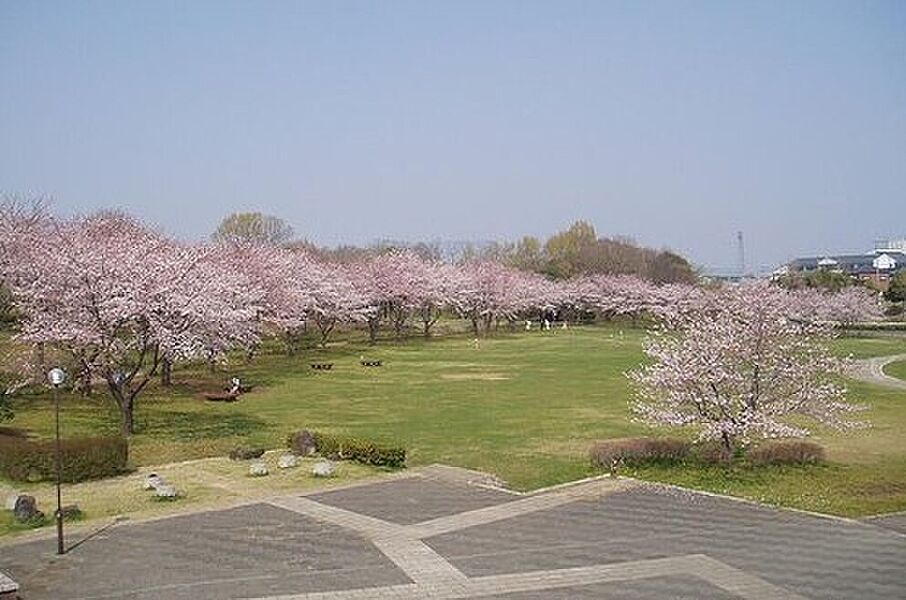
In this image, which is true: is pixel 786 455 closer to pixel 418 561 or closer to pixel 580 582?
pixel 580 582

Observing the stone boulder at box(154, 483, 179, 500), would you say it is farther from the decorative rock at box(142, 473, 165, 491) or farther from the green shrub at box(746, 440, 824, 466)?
the green shrub at box(746, 440, 824, 466)

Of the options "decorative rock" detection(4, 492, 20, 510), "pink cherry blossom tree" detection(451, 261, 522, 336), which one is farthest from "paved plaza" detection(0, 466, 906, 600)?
"pink cherry blossom tree" detection(451, 261, 522, 336)

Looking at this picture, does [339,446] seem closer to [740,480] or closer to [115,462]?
[115,462]

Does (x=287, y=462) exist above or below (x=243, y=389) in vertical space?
below

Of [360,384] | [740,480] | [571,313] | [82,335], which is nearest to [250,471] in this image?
[82,335]

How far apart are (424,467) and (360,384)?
19604 mm

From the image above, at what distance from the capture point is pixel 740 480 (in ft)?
70.5

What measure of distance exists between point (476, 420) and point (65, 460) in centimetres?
1454

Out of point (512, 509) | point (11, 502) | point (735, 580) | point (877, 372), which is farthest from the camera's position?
point (877, 372)

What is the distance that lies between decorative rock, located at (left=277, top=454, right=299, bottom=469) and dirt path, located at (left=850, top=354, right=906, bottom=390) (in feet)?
94.0

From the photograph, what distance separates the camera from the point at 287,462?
23.5 m

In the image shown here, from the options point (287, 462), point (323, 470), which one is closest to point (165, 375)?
point (287, 462)

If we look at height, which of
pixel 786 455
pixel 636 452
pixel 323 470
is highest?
pixel 323 470

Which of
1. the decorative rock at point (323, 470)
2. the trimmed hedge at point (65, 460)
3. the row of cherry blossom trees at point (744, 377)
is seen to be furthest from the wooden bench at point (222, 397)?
the row of cherry blossom trees at point (744, 377)
